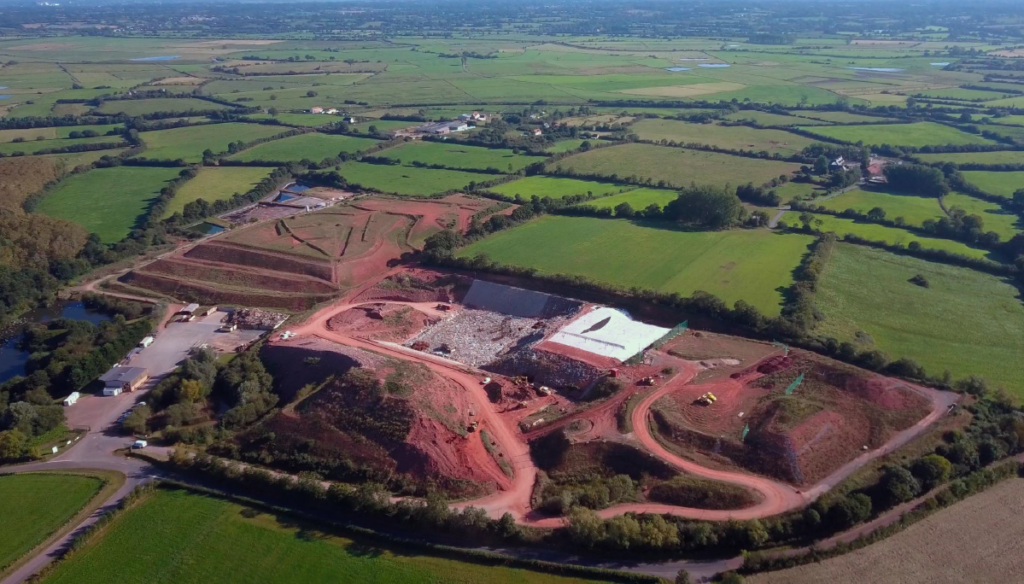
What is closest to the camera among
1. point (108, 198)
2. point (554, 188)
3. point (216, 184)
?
point (108, 198)

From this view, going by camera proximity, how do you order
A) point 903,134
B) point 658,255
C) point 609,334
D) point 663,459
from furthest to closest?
point 903,134 < point 658,255 < point 609,334 < point 663,459

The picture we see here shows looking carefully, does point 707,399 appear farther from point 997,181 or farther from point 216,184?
point 216,184

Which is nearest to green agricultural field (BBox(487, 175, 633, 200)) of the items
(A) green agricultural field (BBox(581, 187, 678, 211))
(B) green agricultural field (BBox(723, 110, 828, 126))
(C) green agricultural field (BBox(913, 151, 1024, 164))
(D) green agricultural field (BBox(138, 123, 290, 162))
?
(A) green agricultural field (BBox(581, 187, 678, 211))

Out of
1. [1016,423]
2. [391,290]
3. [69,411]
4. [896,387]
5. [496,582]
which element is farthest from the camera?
[391,290]

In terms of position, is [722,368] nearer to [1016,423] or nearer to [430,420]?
[1016,423]

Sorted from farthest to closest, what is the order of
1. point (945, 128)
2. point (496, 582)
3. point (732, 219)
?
1. point (945, 128)
2. point (732, 219)
3. point (496, 582)

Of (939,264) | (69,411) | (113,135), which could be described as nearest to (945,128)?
(939,264)

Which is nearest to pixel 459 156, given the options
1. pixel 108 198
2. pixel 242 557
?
pixel 108 198

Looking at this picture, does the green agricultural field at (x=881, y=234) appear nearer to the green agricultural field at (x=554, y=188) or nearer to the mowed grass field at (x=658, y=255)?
the mowed grass field at (x=658, y=255)
